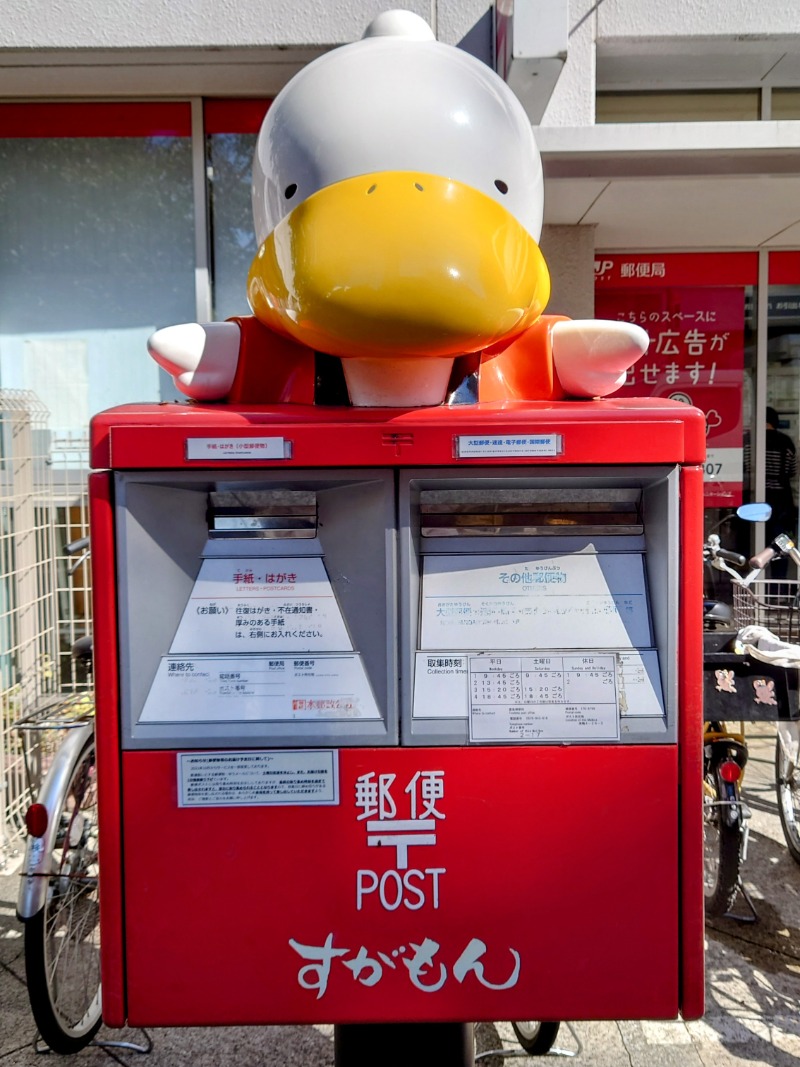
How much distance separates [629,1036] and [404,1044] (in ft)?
3.50

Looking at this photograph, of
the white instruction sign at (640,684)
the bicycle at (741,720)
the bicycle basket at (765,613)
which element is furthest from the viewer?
the bicycle basket at (765,613)

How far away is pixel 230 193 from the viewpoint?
426 centimetres

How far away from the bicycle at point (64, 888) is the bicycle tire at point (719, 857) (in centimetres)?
213

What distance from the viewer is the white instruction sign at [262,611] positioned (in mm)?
1595

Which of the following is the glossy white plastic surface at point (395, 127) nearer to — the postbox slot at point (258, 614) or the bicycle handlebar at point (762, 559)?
the postbox slot at point (258, 614)

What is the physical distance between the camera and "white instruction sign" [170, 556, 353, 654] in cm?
159

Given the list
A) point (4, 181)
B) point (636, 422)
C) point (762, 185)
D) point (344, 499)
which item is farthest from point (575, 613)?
point (4, 181)

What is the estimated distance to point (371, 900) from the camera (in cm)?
159

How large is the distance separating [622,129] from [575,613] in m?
2.77

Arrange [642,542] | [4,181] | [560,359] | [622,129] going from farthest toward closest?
1. [4,181]
2. [622,129]
3. [560,359]
4. [642,542]

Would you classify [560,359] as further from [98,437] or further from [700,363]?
[700,363]

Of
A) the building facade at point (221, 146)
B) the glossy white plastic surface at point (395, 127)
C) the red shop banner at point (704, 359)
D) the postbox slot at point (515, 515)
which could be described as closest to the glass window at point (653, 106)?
the building facade at point (221, 146)

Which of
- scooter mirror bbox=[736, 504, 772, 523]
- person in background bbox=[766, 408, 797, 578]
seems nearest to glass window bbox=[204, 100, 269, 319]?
scooter mirror bbox=[736, 504, 772, 523]

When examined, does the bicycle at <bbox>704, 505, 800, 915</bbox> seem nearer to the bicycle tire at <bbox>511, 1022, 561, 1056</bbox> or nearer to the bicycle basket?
the bicycle basket
